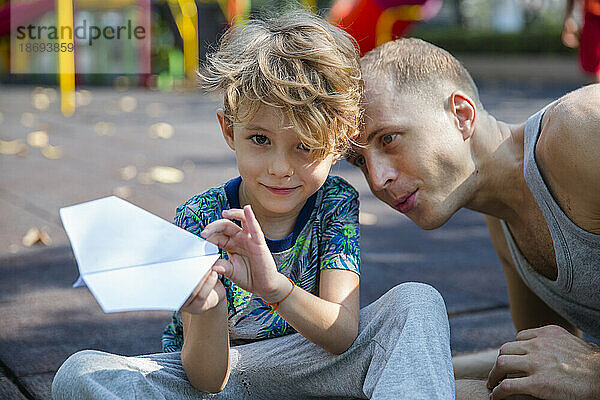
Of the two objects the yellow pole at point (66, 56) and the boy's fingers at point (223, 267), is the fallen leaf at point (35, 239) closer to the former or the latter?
the boy's fingers at point (223, 267)

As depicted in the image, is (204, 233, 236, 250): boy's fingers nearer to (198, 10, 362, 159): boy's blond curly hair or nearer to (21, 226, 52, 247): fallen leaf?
(198, 10, 362, 159): boy's blond curly hair

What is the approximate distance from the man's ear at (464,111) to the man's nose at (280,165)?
23.3 inches

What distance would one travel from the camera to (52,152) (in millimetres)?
6387

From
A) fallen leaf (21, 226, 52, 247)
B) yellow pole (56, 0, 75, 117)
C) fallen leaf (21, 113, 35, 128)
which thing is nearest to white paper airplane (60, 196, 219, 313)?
fallen leaf (21, 226, 52, 247)

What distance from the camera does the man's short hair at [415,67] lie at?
83.9 inches

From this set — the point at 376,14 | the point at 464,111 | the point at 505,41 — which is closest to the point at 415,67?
the point at 464,111

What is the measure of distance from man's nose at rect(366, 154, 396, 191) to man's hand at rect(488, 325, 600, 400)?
50 centimetres

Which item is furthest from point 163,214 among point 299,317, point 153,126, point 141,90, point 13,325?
point 141,90

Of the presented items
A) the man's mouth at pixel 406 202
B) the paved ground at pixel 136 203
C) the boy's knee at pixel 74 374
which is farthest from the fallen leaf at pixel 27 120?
the boy's knee at pixel 74 374

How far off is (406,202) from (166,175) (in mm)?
3457

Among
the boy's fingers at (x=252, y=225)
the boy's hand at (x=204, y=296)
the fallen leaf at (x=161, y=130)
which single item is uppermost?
the boy's fingers at (x=252, y=225)

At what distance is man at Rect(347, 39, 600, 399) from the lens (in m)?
1.89

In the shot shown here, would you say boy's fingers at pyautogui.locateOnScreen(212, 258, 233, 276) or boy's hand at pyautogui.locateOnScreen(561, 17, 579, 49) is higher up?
boy's fingers at pyautogui.locateOnScreen(212, 258, 233, 276)

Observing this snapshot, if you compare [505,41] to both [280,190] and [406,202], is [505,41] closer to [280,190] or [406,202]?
[406,202]
